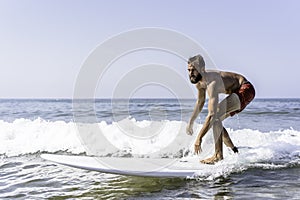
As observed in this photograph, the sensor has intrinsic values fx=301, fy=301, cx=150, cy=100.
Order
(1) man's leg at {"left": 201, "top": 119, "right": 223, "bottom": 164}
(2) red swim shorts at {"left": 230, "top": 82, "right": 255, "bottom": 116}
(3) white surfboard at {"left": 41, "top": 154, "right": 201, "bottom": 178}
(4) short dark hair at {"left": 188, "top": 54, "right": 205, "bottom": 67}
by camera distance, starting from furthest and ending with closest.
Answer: (2) red swim shorts at {"left": 230, "top": 82, "right": 255, "bottom": 116}, (1) man's leg at {"left": 201, "top": 119, "right": 223, "bottom": 164}, (4) short dark hair at {"left": 188, "top": 54, "right": 205, "bottom": 67}, (3) white surfboard at {"left": 41, "top": 154, "right": 201, "bottom": 178}

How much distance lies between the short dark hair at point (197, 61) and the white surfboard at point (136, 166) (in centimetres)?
149

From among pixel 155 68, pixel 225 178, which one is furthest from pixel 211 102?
pixel 155 68

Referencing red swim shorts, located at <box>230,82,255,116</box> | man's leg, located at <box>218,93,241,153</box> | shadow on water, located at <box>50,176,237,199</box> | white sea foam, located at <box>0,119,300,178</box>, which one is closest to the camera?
shadow on water, located at <box>50,176,237,199</box>

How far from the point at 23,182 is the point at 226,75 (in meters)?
3.37

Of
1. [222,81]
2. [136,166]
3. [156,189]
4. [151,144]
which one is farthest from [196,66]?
[151,144]

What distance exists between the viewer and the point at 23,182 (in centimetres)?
407

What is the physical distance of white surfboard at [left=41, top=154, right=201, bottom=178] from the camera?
4.08 m

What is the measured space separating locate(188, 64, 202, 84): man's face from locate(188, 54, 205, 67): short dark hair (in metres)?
0.05

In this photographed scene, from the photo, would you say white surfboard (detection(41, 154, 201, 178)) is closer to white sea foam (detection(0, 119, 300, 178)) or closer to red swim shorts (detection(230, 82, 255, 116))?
white sea foam (detection(0, 119, 300, 178))

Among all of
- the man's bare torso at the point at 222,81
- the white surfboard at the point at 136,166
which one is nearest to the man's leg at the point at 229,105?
the man's bare torso at the point at 222,81

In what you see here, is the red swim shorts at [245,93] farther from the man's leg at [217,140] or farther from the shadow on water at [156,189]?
the shadow on water at [156,189]

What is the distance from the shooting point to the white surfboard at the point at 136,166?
161 inches

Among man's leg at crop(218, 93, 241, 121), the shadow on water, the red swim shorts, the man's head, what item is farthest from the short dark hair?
the shadow on water

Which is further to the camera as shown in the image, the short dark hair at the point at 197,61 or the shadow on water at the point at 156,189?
the short dark hair at the point at 197,61
